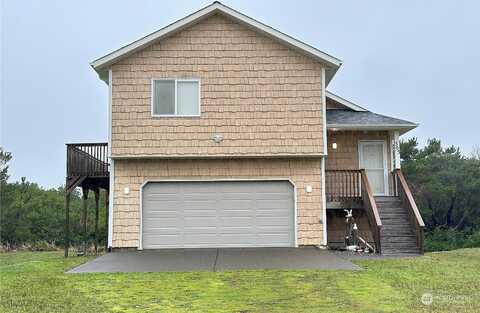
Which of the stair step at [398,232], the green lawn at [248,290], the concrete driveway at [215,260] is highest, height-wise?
the stair step at [398,232]

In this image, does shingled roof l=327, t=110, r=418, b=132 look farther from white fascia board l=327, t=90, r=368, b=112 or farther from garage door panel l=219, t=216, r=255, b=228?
garage door panel l=219, t=216, r=255, b=228

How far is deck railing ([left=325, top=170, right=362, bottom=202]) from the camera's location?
16453 millimetres

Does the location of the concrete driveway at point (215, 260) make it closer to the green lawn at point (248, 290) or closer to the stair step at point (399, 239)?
the green lawn at point (248, 290)

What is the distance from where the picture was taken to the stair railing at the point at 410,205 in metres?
14.3

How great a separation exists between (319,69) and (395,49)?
37.5m

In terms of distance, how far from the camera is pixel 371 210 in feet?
49.3

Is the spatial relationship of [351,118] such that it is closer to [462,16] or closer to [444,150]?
[444,150]

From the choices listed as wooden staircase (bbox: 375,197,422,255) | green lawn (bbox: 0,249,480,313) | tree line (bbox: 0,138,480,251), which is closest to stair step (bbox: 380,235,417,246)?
wooden staircase (bbox: 375,197,422,255)

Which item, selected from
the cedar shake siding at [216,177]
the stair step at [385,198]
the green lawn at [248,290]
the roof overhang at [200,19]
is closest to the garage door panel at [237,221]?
the cedar shake siding at [216,177]

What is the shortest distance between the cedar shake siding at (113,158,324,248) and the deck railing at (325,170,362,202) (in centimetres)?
124

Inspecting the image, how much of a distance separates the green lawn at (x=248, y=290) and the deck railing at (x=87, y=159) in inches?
162

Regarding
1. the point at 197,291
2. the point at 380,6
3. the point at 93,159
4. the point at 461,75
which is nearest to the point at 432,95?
the point at 461,75

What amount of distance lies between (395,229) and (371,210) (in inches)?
34.5

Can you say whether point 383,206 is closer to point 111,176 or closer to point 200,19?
point 200,19
